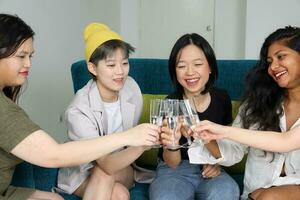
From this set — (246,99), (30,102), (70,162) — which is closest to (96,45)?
(70,162)

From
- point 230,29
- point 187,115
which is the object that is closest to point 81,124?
point 187,115

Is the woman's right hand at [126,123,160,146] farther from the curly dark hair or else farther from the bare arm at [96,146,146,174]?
the curly dark hair

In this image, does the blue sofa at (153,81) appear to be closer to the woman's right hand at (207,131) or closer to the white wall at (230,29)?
the woman's right hand at (207,131)

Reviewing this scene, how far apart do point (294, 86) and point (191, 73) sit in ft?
1.43

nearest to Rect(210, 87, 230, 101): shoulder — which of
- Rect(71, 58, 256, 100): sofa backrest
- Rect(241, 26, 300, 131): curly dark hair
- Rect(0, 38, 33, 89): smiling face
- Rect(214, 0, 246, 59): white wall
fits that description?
Rect(241, 26, 300, 131): curly dark hair

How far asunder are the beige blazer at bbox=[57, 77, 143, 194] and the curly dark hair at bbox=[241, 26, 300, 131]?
54 centimetres

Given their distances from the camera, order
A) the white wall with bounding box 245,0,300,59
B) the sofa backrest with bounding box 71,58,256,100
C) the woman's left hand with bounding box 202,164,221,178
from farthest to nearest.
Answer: the white wall with bounding box 245,0,300,59 < the sofa backrest with bounding box 71,58,256,100 < the woman's left hand with bounding box 202,164,221,178

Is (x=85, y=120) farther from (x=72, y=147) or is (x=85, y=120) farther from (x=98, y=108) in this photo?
(x=72, y=147)

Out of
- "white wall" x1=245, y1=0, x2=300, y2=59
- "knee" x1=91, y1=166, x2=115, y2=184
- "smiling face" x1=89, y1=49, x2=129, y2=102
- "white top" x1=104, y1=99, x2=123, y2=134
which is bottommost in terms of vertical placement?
"knee" x1=91, y1=166, x2=115, y2=184

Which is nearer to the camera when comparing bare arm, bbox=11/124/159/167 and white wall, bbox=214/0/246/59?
bare arm, bbox=11/124/159/167

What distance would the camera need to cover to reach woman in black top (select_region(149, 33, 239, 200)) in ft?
4.90

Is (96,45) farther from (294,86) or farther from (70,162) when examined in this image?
(294,86)

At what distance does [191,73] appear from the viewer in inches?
65.1

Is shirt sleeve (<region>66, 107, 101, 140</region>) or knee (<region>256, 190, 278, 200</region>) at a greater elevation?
shirt sleeve (<region>66, 107, 101, 140</region>)
